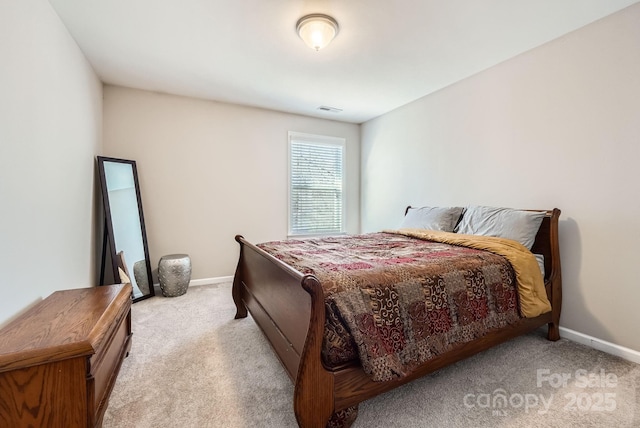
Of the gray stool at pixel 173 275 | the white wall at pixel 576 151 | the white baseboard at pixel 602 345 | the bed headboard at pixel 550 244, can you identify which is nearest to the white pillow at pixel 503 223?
the bed headboard at pixel 550 244

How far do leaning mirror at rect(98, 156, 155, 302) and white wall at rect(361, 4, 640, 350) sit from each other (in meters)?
3.68

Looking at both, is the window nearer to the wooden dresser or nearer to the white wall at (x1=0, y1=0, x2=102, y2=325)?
the white wall at (x1=0, y1=0, x2=102, y2=325)

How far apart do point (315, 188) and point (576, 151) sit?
3087 millimetres

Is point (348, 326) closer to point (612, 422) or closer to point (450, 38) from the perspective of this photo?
point (612, 422)

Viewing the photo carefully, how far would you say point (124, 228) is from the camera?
305 cm

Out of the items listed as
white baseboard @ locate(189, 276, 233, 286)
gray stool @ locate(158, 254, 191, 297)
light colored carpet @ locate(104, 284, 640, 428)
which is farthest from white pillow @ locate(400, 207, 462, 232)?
gray stool @ locate(158, 254, 191, 297)

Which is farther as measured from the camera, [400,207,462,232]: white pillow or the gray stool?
the gray stool

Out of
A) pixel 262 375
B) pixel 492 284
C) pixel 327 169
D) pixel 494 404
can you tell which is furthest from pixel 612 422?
pixel 327 169

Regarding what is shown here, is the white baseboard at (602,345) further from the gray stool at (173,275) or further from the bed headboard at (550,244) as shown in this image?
the gray stool at (173,275)

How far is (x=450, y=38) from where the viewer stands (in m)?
2.31

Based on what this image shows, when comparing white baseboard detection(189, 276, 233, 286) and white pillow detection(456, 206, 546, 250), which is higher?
white pillow detection(456, 206, 546, 250)

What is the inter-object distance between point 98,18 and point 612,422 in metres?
4.03

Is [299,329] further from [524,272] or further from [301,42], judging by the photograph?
[301,42]

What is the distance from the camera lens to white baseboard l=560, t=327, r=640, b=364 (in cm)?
195
